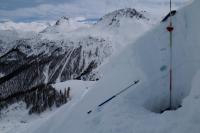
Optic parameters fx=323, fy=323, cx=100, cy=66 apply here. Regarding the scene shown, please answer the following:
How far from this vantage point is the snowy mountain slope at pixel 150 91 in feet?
39.2

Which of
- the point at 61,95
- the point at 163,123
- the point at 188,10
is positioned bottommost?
the point at 61,95

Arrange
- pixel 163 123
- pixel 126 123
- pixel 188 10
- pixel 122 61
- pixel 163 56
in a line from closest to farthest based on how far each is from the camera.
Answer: pixel 163 123, pixel 126 123, pixel 163 56, pixel 188 10, pixel 122 61

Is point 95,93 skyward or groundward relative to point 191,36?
groundward

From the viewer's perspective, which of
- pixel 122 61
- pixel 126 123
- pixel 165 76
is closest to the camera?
pixel 126 123

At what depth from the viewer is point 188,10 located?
17984mm

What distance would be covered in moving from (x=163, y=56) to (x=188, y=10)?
131 inches

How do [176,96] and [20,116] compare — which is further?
[20,116]

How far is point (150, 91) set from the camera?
14844 mm

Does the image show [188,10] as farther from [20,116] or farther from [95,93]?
[20,116]

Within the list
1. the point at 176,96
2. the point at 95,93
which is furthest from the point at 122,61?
the point at 176,96

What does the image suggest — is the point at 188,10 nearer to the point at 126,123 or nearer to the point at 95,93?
the point at 95,93

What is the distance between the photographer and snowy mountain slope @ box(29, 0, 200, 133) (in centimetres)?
1195

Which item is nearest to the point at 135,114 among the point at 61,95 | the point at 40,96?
the point at 61,95

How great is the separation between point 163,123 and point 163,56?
5.69 meters
